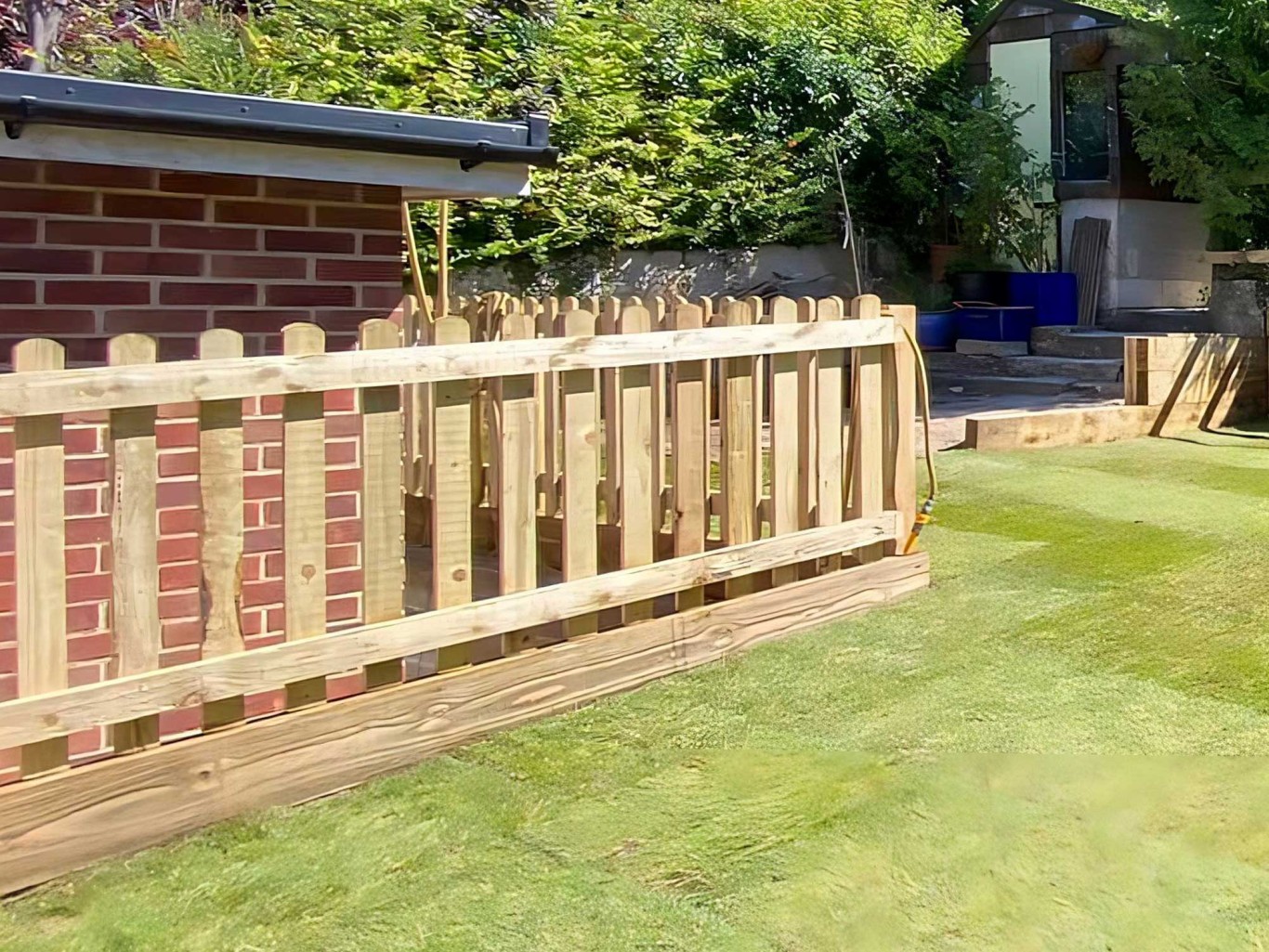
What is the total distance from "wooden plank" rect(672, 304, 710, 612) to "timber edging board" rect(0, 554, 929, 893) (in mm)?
233

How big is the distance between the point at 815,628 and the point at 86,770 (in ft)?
8.75

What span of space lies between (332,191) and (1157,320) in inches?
561

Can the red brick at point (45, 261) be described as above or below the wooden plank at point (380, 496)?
above

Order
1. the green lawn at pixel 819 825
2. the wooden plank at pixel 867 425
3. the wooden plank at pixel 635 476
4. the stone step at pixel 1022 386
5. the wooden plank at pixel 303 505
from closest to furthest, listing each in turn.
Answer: the green lawn at pixel 819 825 < the wooden plank at pixel 303 505 < the wooden plank at pixel 635 476 < the wooden plank at pixel 867 425 < the stone step at pixel 1022 386

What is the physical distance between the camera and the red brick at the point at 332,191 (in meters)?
4.08

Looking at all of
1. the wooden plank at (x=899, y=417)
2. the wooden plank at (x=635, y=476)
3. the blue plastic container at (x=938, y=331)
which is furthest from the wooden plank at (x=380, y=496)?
the blue plastic container at (x=938, y=331)

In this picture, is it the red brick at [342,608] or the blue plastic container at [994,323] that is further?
the blue plastic container at [994,323]

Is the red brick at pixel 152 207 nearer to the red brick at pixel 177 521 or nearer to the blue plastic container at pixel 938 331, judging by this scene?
the red brick at pixel 177 521

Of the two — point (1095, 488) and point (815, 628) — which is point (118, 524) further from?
point (1095, 488)

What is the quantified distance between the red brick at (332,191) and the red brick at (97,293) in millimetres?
479

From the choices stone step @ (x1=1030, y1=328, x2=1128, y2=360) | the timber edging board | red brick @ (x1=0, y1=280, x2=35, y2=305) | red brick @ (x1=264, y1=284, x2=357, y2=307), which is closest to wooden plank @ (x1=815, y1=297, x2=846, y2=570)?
the timber edging board

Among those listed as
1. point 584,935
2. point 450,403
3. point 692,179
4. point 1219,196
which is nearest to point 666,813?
point 584,935

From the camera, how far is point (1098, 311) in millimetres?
17328

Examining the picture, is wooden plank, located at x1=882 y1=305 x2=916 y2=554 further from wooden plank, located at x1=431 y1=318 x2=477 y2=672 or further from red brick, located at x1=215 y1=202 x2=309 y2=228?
red brick, located at x1=215 y1=202 x2=309 y2=228
